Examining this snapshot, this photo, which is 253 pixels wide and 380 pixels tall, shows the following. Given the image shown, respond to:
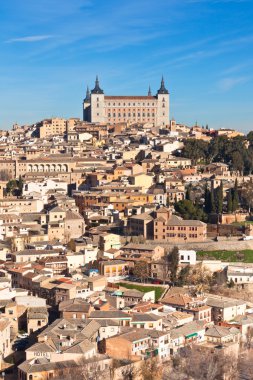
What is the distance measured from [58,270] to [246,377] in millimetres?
9849

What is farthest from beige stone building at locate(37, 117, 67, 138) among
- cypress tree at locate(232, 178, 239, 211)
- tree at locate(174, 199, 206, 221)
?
tree at locate(174, 199, 206, 221)

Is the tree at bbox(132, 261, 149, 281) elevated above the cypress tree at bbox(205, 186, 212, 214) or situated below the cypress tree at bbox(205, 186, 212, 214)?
Answer: below

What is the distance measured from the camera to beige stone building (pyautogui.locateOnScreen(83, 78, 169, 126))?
74.2 m

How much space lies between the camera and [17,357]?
2053cm

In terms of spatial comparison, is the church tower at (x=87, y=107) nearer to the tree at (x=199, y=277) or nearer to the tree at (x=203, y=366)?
the tree at (x=199, y=277)

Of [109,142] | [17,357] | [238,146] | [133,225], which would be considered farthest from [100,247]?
[109,142]

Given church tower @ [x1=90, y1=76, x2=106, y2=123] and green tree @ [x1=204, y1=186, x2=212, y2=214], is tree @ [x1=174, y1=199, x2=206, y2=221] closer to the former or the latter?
green tree @ [x1=204, y1=186, x2=212, y2=214]

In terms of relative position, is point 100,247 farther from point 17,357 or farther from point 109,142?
point 109,142

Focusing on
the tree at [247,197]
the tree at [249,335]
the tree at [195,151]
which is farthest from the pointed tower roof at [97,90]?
the tree at [249,335]

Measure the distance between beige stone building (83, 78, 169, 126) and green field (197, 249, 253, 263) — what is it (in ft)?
143

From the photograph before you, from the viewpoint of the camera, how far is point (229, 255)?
31.1m

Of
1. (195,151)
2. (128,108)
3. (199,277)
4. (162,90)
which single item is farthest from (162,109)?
(199,277)

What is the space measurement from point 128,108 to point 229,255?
45.3 m

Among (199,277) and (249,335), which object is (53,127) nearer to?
(199,277)
